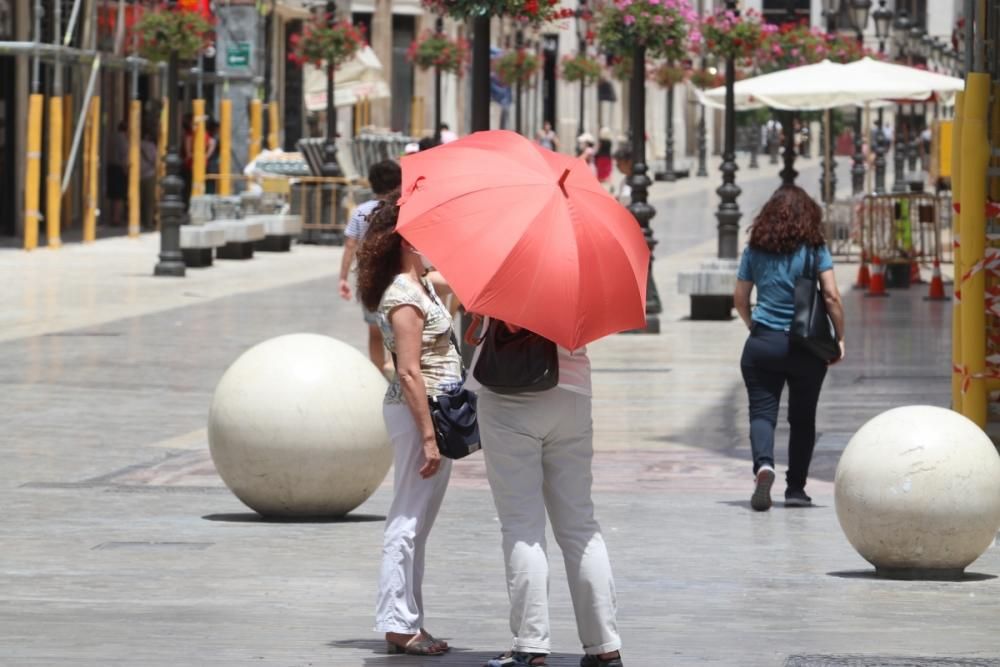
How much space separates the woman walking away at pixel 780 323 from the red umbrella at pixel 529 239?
4519 mm

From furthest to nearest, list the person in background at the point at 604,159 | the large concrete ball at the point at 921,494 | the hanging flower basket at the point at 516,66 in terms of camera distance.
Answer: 1. the hanging flower basket at the point at 516,66
2. the person in background at the point at 604,159
3. the large concrete ball at the point at 921,494

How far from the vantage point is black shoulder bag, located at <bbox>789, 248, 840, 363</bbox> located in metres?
12.4

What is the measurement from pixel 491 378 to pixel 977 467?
308 cm

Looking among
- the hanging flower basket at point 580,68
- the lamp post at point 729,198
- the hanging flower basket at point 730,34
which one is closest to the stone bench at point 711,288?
the lamp post at point 729,198

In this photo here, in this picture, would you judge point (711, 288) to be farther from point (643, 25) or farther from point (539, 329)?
point (539, 329)

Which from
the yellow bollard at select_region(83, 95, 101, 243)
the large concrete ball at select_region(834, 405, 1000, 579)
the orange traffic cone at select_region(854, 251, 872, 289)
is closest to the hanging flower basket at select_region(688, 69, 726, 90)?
the yellow bollard at select_region(83, 95, 101, 243)

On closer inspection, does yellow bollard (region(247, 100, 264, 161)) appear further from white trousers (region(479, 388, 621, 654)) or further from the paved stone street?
white trousers (region(479, 388, 621, 654))

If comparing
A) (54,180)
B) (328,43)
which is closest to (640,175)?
(54,180)

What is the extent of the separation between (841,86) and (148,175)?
1658cm

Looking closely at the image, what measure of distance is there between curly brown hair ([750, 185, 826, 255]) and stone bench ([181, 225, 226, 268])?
A: 70.9ft

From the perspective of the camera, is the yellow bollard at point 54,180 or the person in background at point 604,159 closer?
the yellow bollard at point 54,180

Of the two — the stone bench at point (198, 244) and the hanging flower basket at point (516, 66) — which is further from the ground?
the hanging flower basket at point (516, 66)

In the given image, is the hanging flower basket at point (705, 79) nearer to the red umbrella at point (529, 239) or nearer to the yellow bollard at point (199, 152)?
the yellow bollard at point (199, 152)

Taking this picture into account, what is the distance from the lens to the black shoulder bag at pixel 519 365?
7652mm
